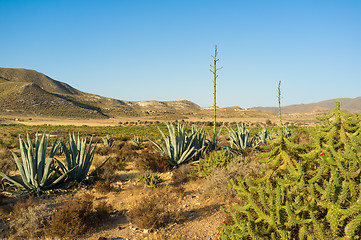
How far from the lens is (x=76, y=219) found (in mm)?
3850

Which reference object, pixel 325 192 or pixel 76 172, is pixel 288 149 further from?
pixel 76 172

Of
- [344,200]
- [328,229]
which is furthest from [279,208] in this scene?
[344,200]

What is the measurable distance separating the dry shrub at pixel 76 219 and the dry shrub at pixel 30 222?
0.71ft

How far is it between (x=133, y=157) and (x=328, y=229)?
8.56 meters

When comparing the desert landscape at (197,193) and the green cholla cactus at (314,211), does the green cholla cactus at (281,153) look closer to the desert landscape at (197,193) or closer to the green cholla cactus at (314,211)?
the desert landscape at (197,193)

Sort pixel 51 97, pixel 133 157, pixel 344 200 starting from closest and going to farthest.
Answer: pixel 344 200
pixel 133 157
pixel 51 97

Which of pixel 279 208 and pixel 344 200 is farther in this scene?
pixel 279 208

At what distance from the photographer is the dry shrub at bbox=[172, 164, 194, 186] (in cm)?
643

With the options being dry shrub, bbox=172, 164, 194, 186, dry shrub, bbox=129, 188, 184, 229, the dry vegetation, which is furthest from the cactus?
dry shrub, bbox=172, 164, 194, 186

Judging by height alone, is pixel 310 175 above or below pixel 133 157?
above

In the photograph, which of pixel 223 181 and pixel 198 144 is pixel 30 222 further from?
pixel 198 144

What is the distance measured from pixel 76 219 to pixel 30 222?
84cm

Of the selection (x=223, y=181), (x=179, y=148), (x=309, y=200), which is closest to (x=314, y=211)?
A: (x=309, y=200)

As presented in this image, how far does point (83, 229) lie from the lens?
12.8ft
